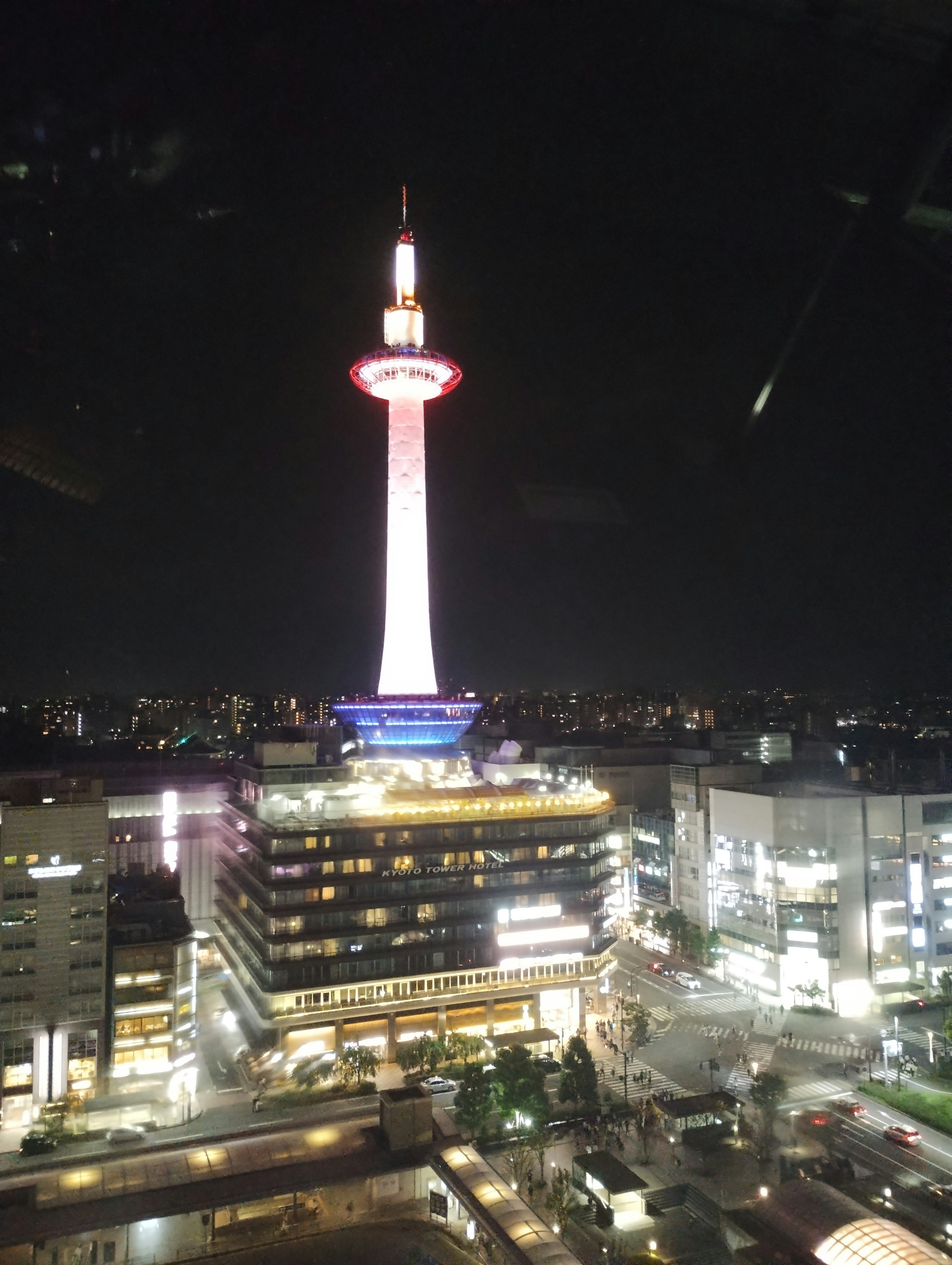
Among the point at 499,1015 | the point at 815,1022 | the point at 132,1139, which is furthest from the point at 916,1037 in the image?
the point at 132,1139

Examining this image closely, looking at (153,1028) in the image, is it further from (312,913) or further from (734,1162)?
(734,1162)

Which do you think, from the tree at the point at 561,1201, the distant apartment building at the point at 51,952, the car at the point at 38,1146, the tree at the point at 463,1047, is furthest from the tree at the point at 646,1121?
the distant apartment building at the point at 51,952

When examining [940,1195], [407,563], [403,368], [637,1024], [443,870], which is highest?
[403,368]

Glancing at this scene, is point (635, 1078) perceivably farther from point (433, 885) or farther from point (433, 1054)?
point (433, 885)

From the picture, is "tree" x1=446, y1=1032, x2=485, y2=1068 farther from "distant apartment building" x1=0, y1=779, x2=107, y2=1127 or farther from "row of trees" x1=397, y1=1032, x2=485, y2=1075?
"distant apartment building" x1=0, y1=779, x2=107, y2=1127

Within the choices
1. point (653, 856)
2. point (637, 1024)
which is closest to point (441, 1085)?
point (637, 1024)

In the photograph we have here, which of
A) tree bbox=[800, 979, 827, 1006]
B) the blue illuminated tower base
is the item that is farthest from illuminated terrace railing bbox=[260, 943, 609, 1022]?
the blue illuminated tower base

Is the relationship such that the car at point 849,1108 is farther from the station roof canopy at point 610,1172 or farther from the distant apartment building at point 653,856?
the distant apartment building at point 653,856
